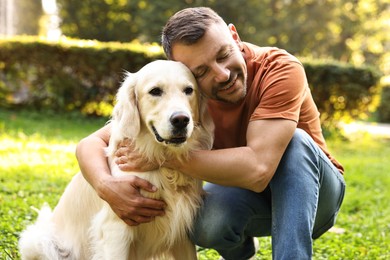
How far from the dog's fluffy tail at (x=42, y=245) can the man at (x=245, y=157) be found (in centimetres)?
51

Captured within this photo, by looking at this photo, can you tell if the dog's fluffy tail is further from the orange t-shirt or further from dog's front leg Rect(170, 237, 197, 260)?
the orange t-shirt

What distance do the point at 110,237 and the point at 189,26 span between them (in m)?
1.27

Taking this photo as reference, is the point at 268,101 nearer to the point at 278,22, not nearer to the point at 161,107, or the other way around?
the point at 161,107

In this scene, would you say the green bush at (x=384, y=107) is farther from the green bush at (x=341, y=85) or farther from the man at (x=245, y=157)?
the man at (x=245, y=157)

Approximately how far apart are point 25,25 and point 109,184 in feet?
51.9

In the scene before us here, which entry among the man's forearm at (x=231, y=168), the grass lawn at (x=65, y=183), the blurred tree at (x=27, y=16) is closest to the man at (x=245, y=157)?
the man's forearm at (x=231, y=168)

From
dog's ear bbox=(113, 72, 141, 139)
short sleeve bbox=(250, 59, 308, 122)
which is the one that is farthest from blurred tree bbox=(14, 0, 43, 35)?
short sleeve bbox=(250, 59, 308, 122)

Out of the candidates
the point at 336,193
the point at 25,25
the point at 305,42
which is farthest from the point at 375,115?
the point at 336,193

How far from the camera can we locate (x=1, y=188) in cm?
511

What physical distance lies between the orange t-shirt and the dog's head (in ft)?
0.40

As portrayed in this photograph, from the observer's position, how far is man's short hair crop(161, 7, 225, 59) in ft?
9.30

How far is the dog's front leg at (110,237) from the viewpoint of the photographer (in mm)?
2859

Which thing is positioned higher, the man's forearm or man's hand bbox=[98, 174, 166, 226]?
the man's forearm

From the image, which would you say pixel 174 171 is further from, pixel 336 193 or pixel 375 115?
pixel 375 115
